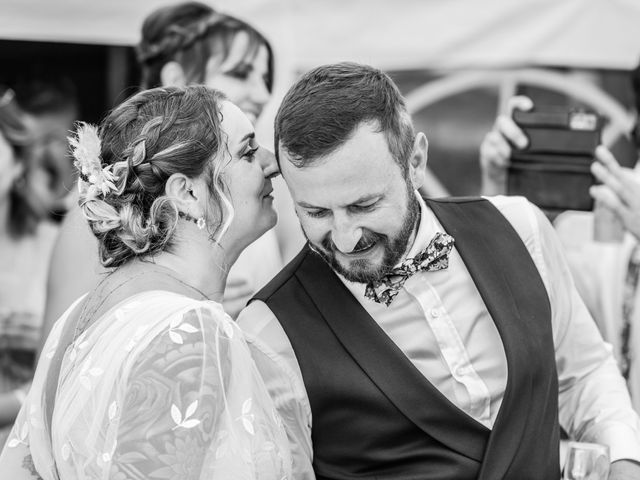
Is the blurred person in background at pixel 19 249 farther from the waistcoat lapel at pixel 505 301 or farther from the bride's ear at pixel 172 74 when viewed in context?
the waistcoat lapel at pixel 505 301

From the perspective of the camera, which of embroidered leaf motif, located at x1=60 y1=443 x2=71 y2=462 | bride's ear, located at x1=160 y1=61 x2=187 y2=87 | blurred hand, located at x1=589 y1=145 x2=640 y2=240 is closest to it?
embroidered leaf motif, located at x1=60 y1=443 x2=71 y2=462

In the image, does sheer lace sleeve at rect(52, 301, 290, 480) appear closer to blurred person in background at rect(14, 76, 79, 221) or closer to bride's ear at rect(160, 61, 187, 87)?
bride's ear at rect(160, 61, 187, 87)

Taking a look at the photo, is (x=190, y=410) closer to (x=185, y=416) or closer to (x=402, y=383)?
(x=185, y=416)

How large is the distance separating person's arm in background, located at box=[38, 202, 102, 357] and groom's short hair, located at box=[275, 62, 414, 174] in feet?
2.70

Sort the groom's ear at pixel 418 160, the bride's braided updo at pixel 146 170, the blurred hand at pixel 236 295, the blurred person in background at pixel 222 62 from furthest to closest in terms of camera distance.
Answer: the blurred person in background at pixel 222 62 → the blurred hand at pixel 236 295 → the groom's ear at pixel 418 160 → the bride's braided updo at pixel 146 170

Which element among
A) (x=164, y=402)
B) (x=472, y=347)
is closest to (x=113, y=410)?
(x=164, y=402)

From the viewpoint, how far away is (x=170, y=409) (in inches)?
73.4

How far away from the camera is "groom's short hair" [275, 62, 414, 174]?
7.27 ft

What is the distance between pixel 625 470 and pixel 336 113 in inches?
44.7

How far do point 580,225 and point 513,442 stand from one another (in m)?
1.84

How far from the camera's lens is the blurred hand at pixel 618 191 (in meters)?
3.06

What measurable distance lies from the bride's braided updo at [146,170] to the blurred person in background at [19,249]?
1891mm

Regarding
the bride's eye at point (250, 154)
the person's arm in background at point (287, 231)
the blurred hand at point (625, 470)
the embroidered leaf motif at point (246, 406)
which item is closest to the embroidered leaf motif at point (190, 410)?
the embroidered leaf motif at point (246, 406)

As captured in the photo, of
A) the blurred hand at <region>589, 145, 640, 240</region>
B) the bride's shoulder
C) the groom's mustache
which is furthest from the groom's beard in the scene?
the blurred hand at <region>589, 145, 640, 240</region>
